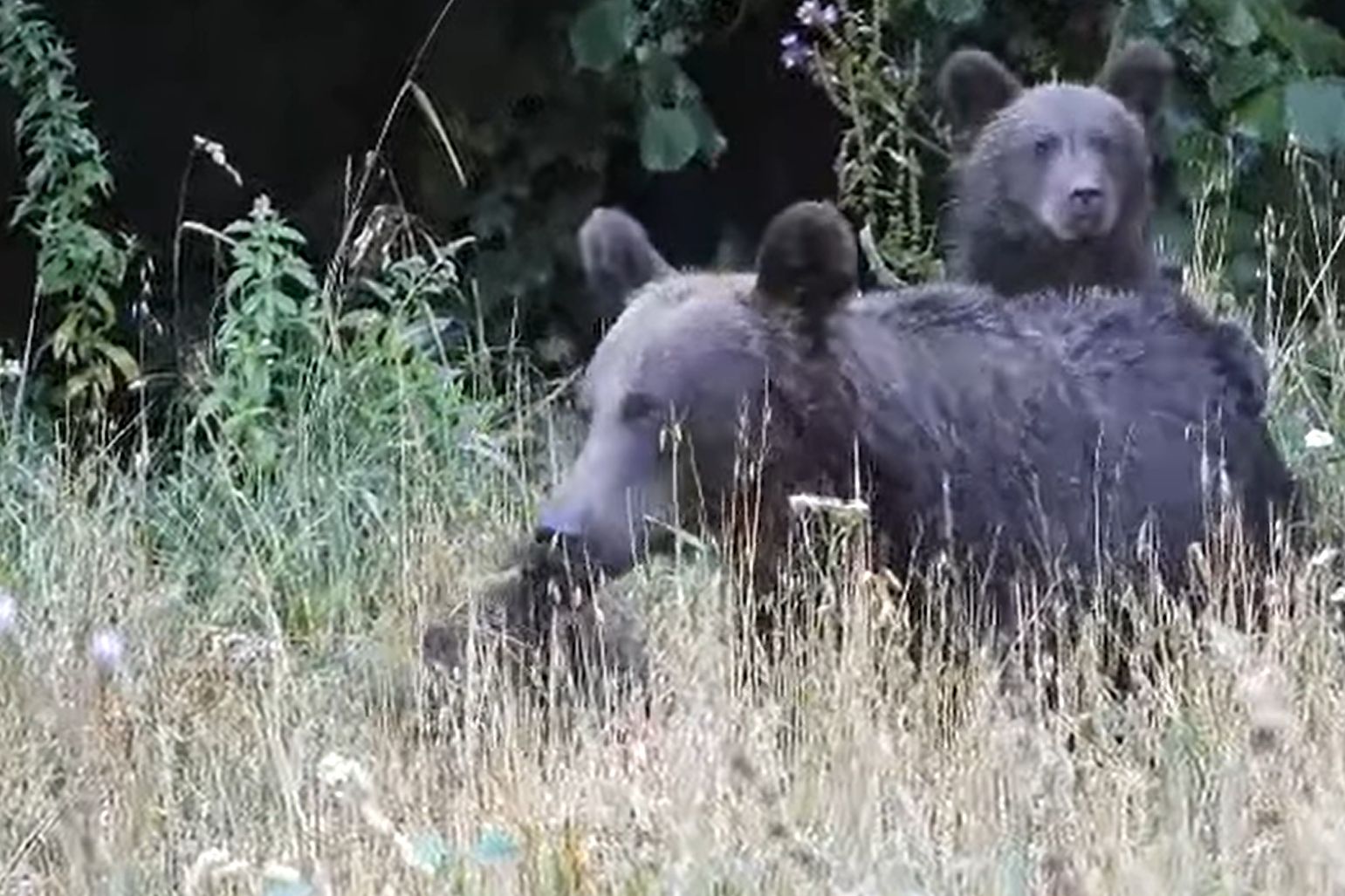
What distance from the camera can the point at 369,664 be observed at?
728 cm

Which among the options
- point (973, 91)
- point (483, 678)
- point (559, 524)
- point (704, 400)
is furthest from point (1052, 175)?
point (483, 678)

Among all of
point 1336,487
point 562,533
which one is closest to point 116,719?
point 562,533

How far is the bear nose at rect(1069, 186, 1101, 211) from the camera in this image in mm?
8656

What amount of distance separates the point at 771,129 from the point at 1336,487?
4351 mm

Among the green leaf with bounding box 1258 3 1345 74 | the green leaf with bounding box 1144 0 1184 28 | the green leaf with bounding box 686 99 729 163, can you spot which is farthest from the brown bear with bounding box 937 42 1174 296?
the green leaf with bounding box 686 99 729 163

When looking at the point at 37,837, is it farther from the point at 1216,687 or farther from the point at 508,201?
the point at 508,201

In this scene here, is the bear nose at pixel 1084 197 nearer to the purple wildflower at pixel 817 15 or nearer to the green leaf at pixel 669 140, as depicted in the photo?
the purple wildflower at pixel 817 15

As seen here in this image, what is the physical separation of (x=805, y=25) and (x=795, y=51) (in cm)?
17

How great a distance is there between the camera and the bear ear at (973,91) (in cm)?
912

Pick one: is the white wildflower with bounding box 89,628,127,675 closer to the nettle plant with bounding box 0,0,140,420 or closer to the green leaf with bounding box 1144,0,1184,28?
the nettle plant with bounding box 0,0,140,420

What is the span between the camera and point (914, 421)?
7012 mm

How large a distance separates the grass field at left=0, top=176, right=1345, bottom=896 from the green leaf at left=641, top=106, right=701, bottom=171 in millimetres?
1861

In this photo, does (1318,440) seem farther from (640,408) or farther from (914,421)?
(640,408)

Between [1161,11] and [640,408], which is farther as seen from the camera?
[1161,11]
